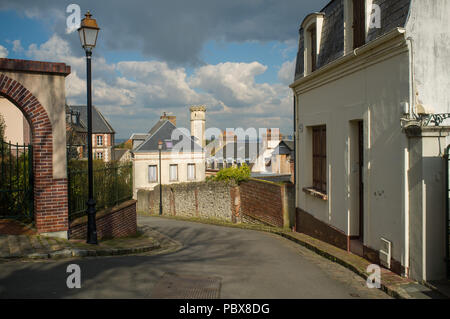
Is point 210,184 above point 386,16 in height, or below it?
below

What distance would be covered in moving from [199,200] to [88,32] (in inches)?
545

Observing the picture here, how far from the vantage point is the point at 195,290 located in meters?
5.27

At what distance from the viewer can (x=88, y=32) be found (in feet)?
27.0

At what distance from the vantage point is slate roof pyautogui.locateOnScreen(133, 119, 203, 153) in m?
36.5

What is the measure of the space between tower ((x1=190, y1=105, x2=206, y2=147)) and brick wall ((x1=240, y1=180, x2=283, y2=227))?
28649mm

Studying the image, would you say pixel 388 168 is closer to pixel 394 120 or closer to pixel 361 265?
pixel 394 120

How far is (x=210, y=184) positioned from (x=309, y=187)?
9.15 metres

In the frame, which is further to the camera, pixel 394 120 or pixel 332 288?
pixel 394 120

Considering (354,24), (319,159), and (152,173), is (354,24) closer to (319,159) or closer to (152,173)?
(319,159)

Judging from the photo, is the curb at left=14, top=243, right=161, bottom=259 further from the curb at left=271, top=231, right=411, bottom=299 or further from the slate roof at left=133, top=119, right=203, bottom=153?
the slate roof at left=133, top=119, right=203, bottom=153

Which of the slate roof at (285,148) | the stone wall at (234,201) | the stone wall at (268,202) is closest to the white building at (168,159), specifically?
the slate roof at (285,148)

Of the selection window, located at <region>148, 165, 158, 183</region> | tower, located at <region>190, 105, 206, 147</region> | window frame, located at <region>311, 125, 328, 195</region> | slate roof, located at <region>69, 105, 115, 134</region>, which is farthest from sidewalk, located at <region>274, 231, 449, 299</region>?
slate roof, located at <region>69, 105, 115, 134</region>

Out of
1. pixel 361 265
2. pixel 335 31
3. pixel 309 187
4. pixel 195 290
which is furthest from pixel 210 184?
pixel 195 290

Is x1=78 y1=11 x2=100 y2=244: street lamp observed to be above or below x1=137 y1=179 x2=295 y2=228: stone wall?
above
